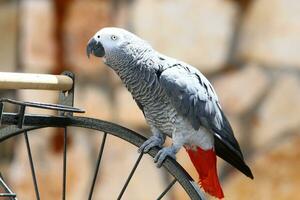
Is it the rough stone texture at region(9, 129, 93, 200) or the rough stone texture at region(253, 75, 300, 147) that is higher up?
the rough stone texture at region(253, 75, 300, 147)

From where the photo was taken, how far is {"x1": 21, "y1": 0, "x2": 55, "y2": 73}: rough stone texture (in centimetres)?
155

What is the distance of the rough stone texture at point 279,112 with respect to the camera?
1393 mm

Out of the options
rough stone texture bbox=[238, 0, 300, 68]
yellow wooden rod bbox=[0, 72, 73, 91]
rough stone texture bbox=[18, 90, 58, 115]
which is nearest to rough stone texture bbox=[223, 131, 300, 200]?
rough stone texture bbox=[238, 0, 300, 68]

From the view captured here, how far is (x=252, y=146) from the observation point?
1.43 meters

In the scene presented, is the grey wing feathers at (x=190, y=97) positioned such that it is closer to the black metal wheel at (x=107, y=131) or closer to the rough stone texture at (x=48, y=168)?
the black metal wheel at (x=107, y=131)

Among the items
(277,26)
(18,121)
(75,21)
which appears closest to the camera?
(18,121)

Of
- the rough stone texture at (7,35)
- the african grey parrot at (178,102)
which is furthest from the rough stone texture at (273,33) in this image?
the african grey parrot at (178,102)

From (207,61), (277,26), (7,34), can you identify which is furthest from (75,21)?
(277,26)

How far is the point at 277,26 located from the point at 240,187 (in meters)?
0.32

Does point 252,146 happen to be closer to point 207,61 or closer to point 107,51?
point 207,61

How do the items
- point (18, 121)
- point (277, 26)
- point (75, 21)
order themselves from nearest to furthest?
point (18, 121) < point (277, 26) < point (75, 21)

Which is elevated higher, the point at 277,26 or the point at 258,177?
the point at 277,26

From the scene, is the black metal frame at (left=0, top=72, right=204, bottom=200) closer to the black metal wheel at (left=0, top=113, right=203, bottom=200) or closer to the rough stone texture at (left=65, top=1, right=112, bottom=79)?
the black metal wheel at (left=0, top=113, right=203, bottom=200)

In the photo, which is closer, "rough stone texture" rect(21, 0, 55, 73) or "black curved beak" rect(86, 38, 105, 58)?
"black curved beak" rect(86, 38, 105, 58)
